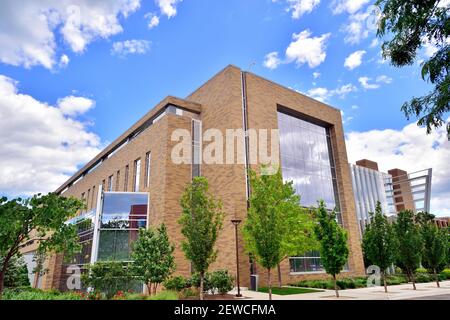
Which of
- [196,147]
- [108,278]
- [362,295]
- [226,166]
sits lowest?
[362,295]

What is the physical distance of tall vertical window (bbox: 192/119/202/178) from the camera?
99.4 ft

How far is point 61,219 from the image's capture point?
42.1ft

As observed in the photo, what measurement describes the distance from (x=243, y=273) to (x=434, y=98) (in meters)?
19.8

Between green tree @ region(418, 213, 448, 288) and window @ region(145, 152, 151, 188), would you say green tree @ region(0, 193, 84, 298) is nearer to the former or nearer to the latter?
window @ region(145, 152, 151, 188)

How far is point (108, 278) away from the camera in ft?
55.3

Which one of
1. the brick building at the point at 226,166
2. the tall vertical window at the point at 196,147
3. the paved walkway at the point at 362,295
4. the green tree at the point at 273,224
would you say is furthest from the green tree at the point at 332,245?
the tall vertical window at the point at 196,147

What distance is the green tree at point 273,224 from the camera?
17.0 meters

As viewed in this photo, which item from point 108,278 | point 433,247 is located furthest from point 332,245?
A: point 433,247

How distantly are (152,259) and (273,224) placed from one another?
283 inches

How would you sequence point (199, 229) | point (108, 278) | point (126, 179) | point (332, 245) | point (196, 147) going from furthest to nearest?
point (126, 179)
point (196, 147)
point (332, 245)
point (108, 278)
point (199, 229)

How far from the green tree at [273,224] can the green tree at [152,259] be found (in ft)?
16.8

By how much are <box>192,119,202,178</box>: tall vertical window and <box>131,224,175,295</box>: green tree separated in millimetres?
11393

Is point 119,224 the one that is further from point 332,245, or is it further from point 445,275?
point 445,275
